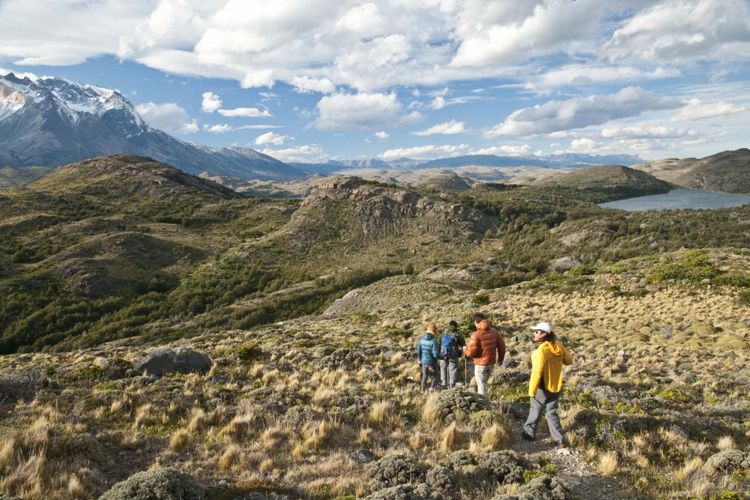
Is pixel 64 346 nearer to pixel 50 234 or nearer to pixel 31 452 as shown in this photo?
pixel 50 234

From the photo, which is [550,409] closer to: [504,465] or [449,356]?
[504,465]

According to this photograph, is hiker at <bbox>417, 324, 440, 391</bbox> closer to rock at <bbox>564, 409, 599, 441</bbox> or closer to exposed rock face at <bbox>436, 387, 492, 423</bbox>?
exposed rock face at <bbox>436, 387, 492, 423</bbox>

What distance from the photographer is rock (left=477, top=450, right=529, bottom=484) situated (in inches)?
293

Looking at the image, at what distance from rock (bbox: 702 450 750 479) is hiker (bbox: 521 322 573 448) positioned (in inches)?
94.3

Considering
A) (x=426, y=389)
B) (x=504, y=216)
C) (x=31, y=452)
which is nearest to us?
(x=31, y=452)

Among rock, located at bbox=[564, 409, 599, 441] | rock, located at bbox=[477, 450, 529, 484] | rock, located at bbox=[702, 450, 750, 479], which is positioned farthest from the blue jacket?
rock, located at bbox=[702, 450, 750, 479]

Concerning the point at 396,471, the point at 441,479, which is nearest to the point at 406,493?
the point at 441,479

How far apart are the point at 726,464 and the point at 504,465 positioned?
397 cm

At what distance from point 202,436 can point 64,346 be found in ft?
170

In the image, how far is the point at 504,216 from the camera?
10425cm

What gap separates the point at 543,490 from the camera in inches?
261

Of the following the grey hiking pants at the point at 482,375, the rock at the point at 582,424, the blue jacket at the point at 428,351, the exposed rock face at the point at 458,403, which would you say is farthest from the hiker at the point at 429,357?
the rock at the point at 582,424

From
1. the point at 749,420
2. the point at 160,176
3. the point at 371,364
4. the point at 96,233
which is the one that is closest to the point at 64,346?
the point at 96,233

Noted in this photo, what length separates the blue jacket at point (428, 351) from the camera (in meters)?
14.2
